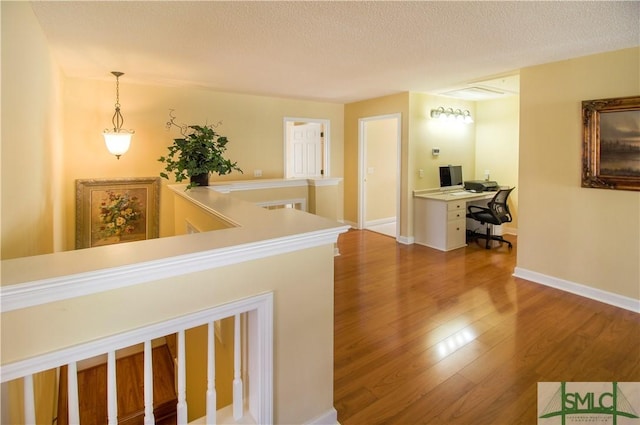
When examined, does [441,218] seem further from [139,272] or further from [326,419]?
[139,272]

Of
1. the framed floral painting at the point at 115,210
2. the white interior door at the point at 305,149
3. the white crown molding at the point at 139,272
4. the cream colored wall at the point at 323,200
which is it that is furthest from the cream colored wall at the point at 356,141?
the white crown molding at the point at 139,272

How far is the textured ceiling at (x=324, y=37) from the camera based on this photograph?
233 cm

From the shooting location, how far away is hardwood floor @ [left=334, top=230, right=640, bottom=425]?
2.08 metres

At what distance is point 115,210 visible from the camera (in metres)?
4.54

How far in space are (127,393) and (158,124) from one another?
10.9ft

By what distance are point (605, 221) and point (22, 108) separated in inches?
185

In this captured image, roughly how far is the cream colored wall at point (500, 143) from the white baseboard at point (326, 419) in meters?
5.53

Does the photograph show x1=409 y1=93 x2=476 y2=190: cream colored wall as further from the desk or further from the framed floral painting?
the framed floral painting

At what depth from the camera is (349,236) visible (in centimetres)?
620

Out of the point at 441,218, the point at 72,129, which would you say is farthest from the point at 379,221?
the point at 72,129

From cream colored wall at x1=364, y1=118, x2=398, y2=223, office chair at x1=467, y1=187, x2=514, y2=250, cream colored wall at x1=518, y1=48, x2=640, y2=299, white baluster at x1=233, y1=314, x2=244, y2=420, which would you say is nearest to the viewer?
white baluster at x1=233, y1=314, x2=244, y2=420

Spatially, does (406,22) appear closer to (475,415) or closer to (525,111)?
(525,111)

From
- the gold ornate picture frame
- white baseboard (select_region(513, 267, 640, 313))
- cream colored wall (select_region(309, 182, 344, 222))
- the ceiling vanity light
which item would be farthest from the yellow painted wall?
the gold ornate picture frame

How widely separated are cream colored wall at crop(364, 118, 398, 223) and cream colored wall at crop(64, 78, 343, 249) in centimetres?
134
